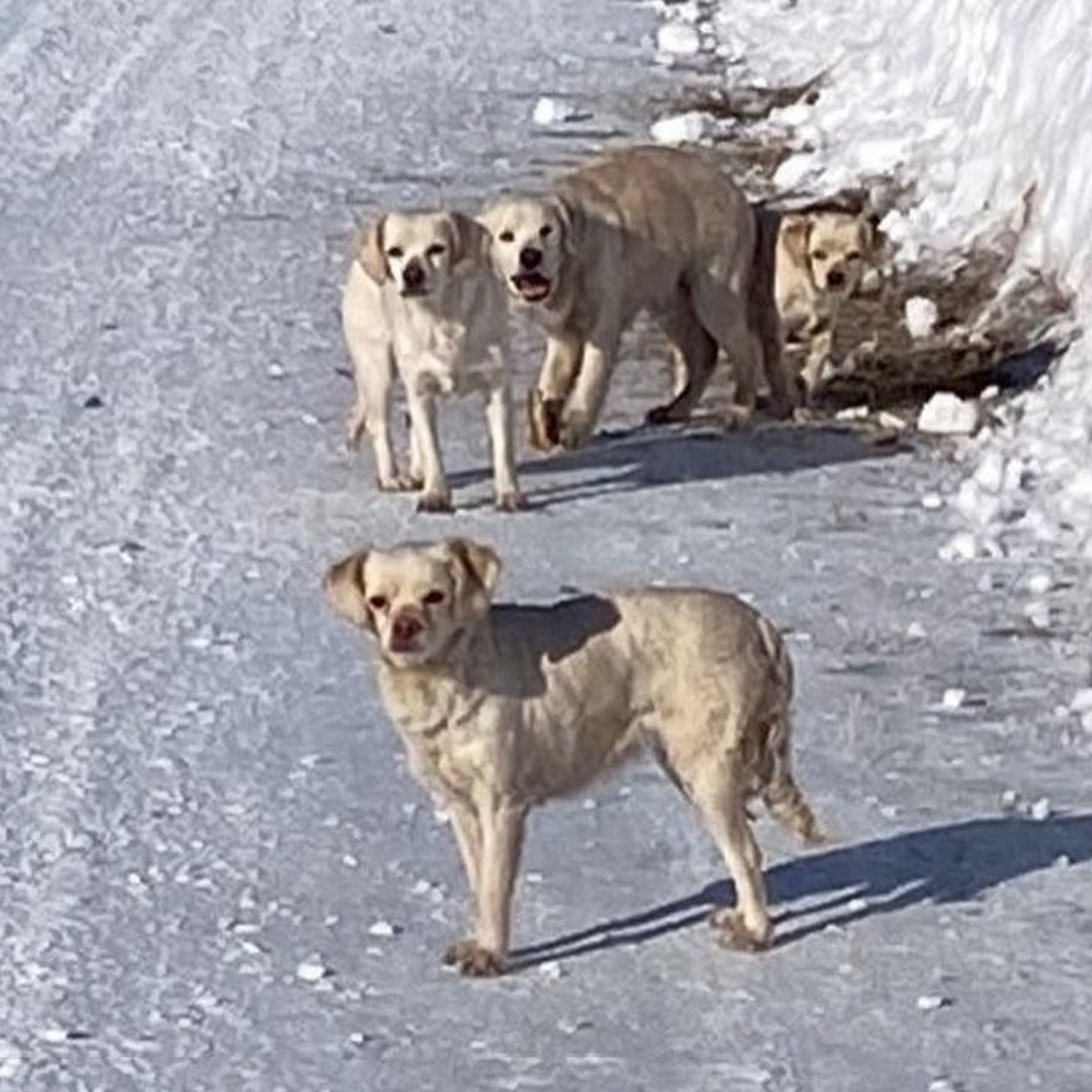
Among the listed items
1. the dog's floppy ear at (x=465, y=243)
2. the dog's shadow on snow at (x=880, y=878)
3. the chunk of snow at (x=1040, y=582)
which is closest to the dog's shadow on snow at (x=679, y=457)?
the dog's floppy ear at (x=465, y=243)

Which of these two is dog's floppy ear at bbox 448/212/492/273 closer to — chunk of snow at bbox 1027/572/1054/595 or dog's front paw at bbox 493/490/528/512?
dog's front paw at bbox 493/490/528/512

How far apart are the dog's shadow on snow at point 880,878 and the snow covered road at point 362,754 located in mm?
13

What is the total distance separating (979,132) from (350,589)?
734 cm

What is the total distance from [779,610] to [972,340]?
107 inches

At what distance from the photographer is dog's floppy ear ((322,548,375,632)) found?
8031 mm

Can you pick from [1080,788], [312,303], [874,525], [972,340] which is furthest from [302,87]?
[1080,788]

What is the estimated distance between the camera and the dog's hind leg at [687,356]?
12375 mm

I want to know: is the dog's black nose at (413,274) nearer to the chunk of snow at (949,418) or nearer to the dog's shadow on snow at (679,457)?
the dog's shadow on snow at (679,457)

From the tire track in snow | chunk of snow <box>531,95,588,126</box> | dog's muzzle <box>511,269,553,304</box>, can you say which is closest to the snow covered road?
dog's muzzle <box>511,269,553,304</box>

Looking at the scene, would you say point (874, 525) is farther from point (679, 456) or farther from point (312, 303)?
point (312, 303)

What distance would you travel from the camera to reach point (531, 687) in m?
8.12

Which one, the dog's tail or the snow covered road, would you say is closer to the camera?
the snow covered road

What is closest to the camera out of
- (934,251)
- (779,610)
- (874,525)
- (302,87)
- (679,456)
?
(779,610)

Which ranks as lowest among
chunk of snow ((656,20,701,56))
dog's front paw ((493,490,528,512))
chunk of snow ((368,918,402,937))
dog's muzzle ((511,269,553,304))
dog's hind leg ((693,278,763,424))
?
chunk of snow ((656,20,701,56))
